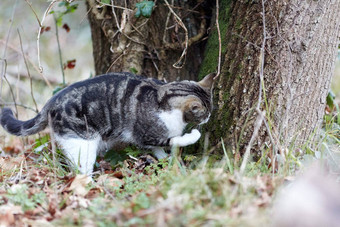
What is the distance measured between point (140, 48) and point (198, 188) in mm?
2512

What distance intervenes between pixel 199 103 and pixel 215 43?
0.69 metres

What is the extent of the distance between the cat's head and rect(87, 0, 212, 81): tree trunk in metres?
0.60

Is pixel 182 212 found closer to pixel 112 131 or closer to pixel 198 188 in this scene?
pixel 198 188

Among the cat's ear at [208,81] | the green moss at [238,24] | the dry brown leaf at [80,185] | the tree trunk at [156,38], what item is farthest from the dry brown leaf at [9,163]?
the green moss at [238,24]

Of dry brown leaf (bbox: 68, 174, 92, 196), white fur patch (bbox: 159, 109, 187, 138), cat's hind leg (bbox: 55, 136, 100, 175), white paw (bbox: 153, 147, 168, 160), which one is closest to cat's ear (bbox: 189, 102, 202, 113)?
white fur patch (bbox: 159, 109, 187, 138)

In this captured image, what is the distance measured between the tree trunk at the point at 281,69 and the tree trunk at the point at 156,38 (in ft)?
3.07

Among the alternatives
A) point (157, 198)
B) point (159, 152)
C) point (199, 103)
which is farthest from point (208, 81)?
point (157, 198)

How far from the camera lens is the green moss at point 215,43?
3.70 metres

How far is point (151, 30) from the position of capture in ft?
14.2

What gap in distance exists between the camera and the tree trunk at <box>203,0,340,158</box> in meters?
3.17

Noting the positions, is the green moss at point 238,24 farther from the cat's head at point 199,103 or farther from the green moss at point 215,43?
the cat's head at point 199,103

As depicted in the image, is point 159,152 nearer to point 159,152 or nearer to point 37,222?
point 159,152

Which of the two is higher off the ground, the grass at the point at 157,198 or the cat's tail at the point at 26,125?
the cat's tail at the point at 26,125

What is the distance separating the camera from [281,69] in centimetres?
318
